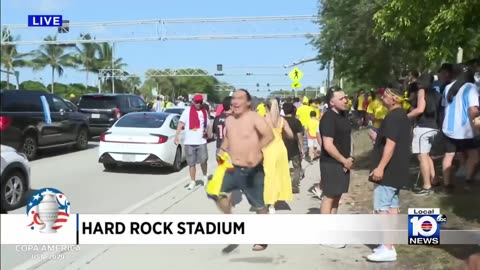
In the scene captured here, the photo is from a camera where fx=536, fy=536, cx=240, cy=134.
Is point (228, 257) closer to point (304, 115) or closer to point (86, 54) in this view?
point (86, 54)

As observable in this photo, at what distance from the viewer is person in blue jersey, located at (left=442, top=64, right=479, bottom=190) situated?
6.03 meters

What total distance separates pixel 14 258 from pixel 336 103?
2909mm

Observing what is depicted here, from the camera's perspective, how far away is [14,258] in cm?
341

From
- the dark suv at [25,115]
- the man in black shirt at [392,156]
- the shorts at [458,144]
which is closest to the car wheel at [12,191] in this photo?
the dark suv at [25,115]

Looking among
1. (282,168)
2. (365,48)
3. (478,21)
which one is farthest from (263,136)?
(365,48)

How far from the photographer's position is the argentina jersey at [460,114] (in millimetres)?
5926

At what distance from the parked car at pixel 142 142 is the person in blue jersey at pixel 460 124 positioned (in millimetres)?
4469

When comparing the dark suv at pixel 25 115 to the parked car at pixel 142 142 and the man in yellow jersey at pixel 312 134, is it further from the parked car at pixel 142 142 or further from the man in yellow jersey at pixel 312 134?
the man in yellow jersey at pixel 312 134

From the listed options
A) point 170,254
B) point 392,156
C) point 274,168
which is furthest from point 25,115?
point 392,156

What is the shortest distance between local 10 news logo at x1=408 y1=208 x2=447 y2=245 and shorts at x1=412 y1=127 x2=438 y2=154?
345 centimetres

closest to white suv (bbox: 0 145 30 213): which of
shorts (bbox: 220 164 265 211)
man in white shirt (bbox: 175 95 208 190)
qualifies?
shorts (bbox: 220 164 265 211)

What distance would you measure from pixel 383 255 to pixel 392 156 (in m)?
0.87

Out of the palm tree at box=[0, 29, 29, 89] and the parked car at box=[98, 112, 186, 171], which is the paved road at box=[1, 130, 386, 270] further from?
the parked car at box=[98, 112, 186, 171]

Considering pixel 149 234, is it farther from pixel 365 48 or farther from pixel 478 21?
pixel 365 48
